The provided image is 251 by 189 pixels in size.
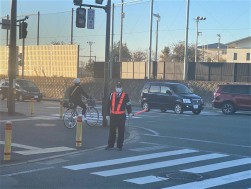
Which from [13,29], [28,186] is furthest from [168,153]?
[13,29]

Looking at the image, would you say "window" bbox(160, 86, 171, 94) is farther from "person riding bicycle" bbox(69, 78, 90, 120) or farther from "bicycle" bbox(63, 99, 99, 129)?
"person riding bicycle" bbox(69, 78, 90, 120)

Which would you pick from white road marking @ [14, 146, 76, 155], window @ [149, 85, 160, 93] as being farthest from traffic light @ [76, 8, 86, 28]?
window @ [149, 85, 160, 93]

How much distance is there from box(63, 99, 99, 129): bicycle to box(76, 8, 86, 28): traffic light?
2.87m

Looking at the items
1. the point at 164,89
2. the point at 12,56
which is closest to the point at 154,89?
the point at 164,89

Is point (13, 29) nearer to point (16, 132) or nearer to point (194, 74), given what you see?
point (16, 132)

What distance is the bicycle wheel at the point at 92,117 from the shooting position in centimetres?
1736

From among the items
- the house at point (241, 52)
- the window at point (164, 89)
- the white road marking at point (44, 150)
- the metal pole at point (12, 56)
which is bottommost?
the white road marking at point (44, 150)

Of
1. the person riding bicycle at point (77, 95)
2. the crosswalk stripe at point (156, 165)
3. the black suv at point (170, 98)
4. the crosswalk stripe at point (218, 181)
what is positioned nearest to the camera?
the crosswalk stripe at point (218, 181)

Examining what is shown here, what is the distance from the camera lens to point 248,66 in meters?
39.4

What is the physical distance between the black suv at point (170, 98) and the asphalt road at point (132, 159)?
811cm

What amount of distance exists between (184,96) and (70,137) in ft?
40.1

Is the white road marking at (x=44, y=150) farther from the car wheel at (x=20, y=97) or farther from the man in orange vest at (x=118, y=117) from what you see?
the car wheel at (x=20, y=97)

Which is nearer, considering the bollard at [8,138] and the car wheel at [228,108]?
the bollard at [8,138]

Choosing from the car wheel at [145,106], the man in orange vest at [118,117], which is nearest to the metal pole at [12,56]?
the car wheel at [145,106]
